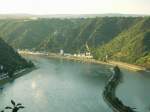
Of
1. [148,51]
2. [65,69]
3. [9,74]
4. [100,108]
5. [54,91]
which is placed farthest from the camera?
[148,51]

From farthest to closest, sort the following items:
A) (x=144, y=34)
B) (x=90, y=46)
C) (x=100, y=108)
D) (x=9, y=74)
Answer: (x=90, y=46) < (x=144, y=34) < (x=9, y=74) < (x=100, y=108)

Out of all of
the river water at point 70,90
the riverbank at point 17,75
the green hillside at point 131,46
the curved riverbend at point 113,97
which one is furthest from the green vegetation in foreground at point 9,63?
the green hillside at point 131,46

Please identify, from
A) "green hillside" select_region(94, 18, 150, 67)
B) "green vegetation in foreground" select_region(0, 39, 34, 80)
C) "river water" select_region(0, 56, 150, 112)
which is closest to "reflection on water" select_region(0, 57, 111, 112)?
"river water" select_region(0, 56, 150, 112)

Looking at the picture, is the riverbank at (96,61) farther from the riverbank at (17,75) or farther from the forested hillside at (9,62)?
the forested hillside at (9,62)

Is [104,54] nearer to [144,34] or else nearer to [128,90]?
[144,34]

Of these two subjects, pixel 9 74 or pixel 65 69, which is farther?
pixel 65 69

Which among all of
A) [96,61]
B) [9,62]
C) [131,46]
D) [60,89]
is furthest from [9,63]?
[131,46]

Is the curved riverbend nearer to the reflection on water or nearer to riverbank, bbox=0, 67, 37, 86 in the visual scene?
the reflection on water

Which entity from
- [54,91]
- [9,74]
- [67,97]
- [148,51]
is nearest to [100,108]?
[67,97]
